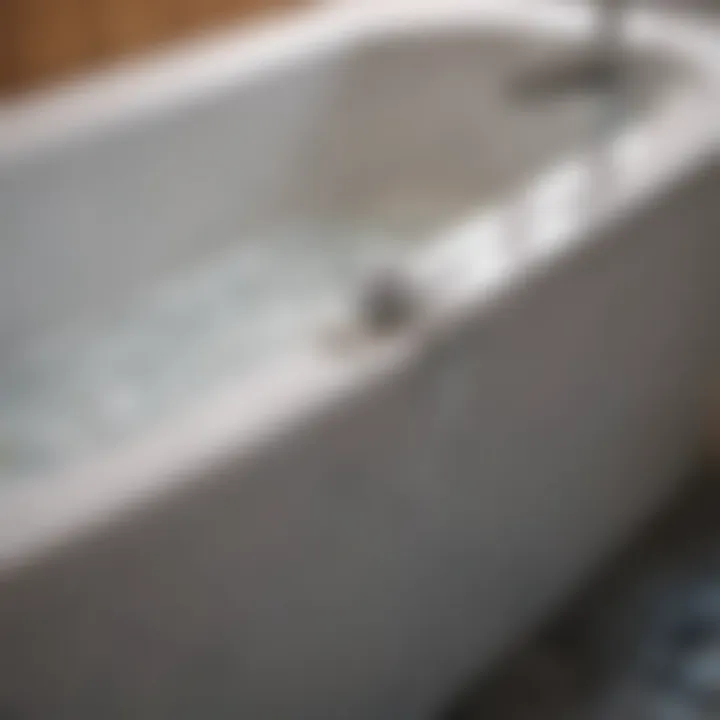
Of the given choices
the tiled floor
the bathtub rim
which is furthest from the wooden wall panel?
the tiled floor

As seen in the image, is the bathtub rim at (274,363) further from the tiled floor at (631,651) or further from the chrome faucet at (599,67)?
the tiled floor at (631,651)

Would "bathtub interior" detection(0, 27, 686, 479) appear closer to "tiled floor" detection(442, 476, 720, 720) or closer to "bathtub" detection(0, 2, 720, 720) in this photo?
"bathtub" detection(0, 2, 720, 720)

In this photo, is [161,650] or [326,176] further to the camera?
[326,176]

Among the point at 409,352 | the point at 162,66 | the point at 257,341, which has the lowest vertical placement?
the point at 257,341

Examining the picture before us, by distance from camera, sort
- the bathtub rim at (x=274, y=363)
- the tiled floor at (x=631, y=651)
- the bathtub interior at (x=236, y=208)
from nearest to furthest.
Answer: the bathtub rim at (x=274, y=363), the tiled floor at (x=631, y=651), the bathtub interior at (x=236, y=208)

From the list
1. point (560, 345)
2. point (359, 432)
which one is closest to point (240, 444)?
point (359, 432)

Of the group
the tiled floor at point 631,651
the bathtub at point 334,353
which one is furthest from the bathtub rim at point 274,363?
the tiled floor at point 631,651

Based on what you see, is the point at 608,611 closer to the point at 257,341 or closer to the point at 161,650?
the point at 257,341

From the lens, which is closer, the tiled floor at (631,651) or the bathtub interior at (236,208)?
the tiled floor at (631,651)

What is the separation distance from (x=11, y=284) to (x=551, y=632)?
855mm

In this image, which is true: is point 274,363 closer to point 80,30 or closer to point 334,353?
point 334,353

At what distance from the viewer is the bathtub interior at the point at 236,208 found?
1.64 meters

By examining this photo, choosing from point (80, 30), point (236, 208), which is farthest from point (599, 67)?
point (80, 30)

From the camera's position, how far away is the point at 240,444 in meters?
0.96
